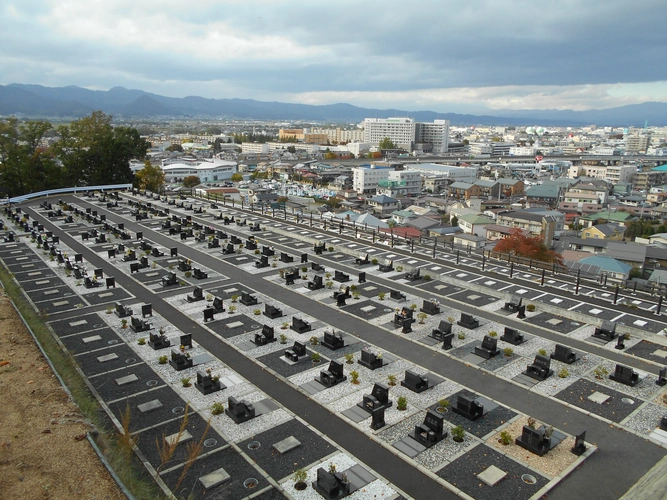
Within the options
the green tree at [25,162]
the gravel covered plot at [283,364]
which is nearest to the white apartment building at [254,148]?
the green tree at [25,162]


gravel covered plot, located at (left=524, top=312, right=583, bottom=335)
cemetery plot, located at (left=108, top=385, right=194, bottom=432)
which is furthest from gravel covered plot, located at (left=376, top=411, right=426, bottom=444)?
gravel covered plot, located at (left=524, top=312, right=583, bottom=335)

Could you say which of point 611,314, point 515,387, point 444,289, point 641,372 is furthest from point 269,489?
point 611,314

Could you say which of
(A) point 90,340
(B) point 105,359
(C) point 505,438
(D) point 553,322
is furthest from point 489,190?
(B) point 105,359

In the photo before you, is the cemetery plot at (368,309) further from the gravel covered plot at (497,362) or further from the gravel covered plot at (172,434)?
the gravel covered plot at (172,434)

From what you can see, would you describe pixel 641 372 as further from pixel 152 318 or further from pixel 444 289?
pixel 152 318

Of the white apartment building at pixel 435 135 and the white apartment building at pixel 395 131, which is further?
the white apartment building at pixel 435 135

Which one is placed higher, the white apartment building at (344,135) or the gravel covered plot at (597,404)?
the white apartment building at (344,135)

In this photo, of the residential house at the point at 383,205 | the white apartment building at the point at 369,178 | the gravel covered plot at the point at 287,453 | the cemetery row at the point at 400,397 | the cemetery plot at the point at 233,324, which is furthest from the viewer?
the white apartment building at the point at 369,178
